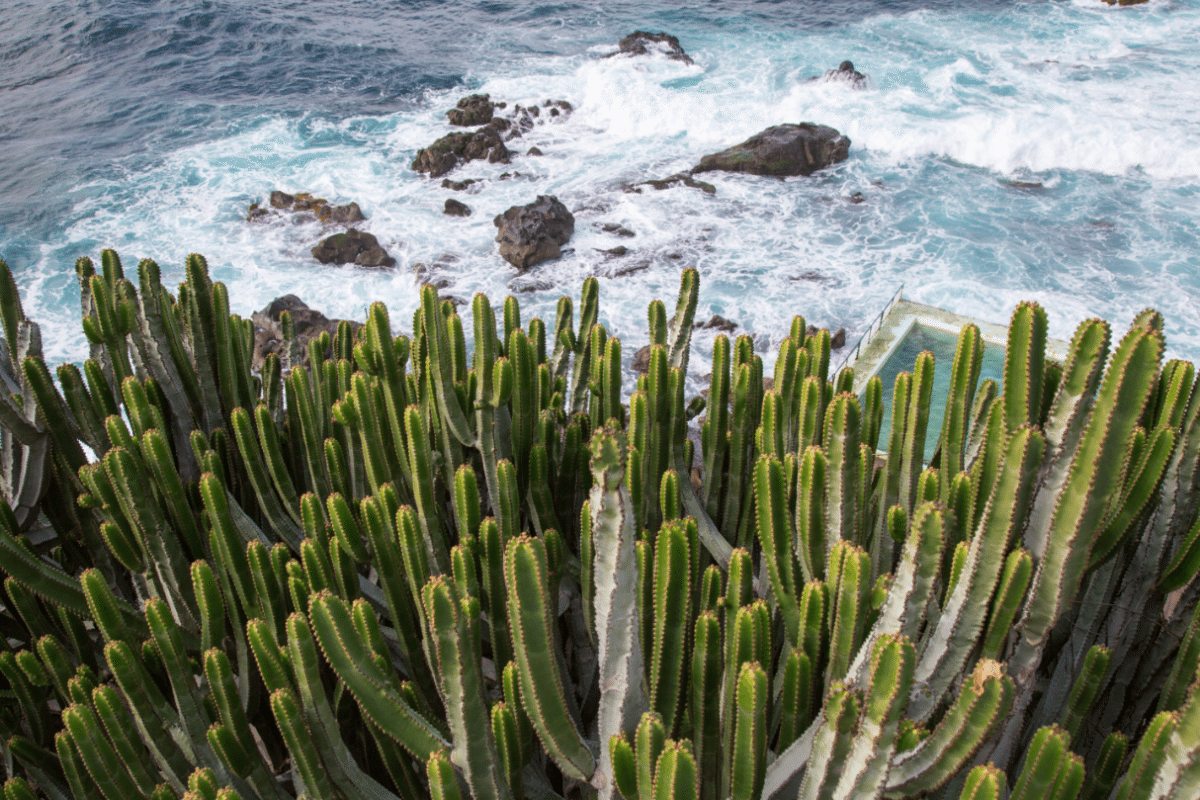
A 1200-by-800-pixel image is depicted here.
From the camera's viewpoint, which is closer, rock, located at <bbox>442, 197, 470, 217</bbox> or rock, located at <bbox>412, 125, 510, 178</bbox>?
rock, located at <bbox>442, 197, 470, 217</bbox>

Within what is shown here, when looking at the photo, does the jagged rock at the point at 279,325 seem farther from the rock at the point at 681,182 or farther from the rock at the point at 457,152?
the rock at the point at 681,182

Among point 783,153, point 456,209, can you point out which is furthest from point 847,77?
point 456,209

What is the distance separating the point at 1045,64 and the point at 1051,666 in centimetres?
3067

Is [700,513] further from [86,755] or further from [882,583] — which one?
[86,755]

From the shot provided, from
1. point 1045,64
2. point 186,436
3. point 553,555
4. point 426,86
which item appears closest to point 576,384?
point 553,555

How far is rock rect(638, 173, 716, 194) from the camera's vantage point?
2137 centimetres

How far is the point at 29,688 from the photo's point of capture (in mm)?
3949

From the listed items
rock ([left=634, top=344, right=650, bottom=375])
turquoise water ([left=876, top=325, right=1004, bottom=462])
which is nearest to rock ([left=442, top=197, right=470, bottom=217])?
rock ([left=634, top=344, right=650, bottom=375])

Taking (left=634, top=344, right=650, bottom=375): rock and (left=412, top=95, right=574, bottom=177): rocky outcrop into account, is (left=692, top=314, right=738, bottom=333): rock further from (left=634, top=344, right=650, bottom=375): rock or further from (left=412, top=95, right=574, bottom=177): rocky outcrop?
(left=412, top=95, right=574, bottom=177): rocky outcrop

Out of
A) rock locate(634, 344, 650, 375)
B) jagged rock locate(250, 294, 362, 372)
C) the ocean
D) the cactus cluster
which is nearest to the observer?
the cactus cluster

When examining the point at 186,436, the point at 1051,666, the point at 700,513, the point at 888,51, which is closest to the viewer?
the point at 1051,666

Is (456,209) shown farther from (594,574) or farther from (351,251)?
(594,574)

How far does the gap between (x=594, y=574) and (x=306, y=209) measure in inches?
789

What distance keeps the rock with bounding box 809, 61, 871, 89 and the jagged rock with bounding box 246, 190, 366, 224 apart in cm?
1622
